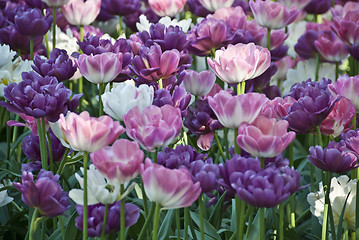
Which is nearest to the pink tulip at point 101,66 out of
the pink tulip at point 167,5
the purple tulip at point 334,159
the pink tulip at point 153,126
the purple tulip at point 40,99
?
the purple tulip at point 40,99

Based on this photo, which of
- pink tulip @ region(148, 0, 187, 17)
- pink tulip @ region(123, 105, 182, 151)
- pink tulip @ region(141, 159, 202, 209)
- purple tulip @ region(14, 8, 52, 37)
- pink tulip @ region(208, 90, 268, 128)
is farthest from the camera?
pink tulip @ region(148, 0, 187, 17)

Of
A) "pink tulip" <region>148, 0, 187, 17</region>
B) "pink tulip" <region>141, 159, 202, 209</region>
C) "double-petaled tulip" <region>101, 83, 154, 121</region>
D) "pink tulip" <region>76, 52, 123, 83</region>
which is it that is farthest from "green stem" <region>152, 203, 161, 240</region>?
"pink tulip" <region>148, 0, 187, 17</region>

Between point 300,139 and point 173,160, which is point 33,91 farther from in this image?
point 300,139

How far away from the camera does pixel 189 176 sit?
1020mm

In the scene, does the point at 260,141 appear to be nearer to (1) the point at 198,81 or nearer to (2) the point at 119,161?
(2) the point at 119,161

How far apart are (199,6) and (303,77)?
50cm

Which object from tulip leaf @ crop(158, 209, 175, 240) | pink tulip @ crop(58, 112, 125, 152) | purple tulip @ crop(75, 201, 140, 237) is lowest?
tulip leaf @ crop(158, 209, 175, 240)

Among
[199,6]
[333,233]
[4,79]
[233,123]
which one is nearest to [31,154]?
[4,79]

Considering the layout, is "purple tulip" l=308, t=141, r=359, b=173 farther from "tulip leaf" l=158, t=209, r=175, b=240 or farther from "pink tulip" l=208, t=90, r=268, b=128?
"tulip leaf" l=158, t=209, r=175, b=240

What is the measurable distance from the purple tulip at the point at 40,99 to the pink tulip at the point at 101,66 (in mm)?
101

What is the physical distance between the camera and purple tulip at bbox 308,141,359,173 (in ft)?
4.19

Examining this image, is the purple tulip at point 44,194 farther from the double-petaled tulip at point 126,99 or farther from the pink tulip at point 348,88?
the pink tulip at point 348,88

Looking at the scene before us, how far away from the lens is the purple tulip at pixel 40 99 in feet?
4.41

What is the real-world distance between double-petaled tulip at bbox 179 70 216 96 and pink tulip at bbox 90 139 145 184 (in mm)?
565
